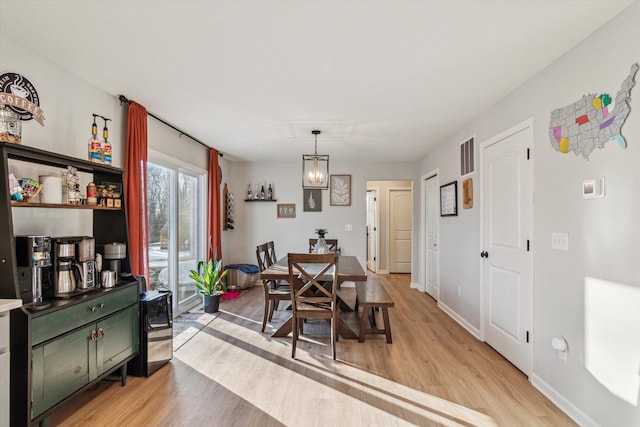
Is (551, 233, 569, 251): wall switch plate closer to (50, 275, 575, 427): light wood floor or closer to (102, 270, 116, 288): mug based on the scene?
(50, 275, 575, 427): light wood floor

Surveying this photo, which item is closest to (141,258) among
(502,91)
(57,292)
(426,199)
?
(57,292)

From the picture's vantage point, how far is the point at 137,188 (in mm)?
3197

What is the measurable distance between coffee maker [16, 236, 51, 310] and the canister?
27 cm

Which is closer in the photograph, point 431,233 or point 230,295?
point 230,295

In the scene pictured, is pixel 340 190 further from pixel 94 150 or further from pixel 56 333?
pixel 56 333

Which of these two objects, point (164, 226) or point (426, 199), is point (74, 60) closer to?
point (164, 226)

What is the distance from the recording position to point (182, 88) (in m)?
2.90

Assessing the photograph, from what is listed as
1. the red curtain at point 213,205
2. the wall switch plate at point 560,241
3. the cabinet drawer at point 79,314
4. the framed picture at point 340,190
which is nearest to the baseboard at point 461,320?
the wall switch plate at point 560,241

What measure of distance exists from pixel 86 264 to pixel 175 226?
211 cm

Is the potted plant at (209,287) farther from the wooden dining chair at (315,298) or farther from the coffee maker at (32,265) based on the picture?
the coffee maker at (32,265)

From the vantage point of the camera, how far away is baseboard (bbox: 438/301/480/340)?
3.69 meters

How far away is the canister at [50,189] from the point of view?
2.15 metres

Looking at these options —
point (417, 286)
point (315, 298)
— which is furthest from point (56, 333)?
point (417, 286)

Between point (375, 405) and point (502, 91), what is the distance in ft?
9.11
